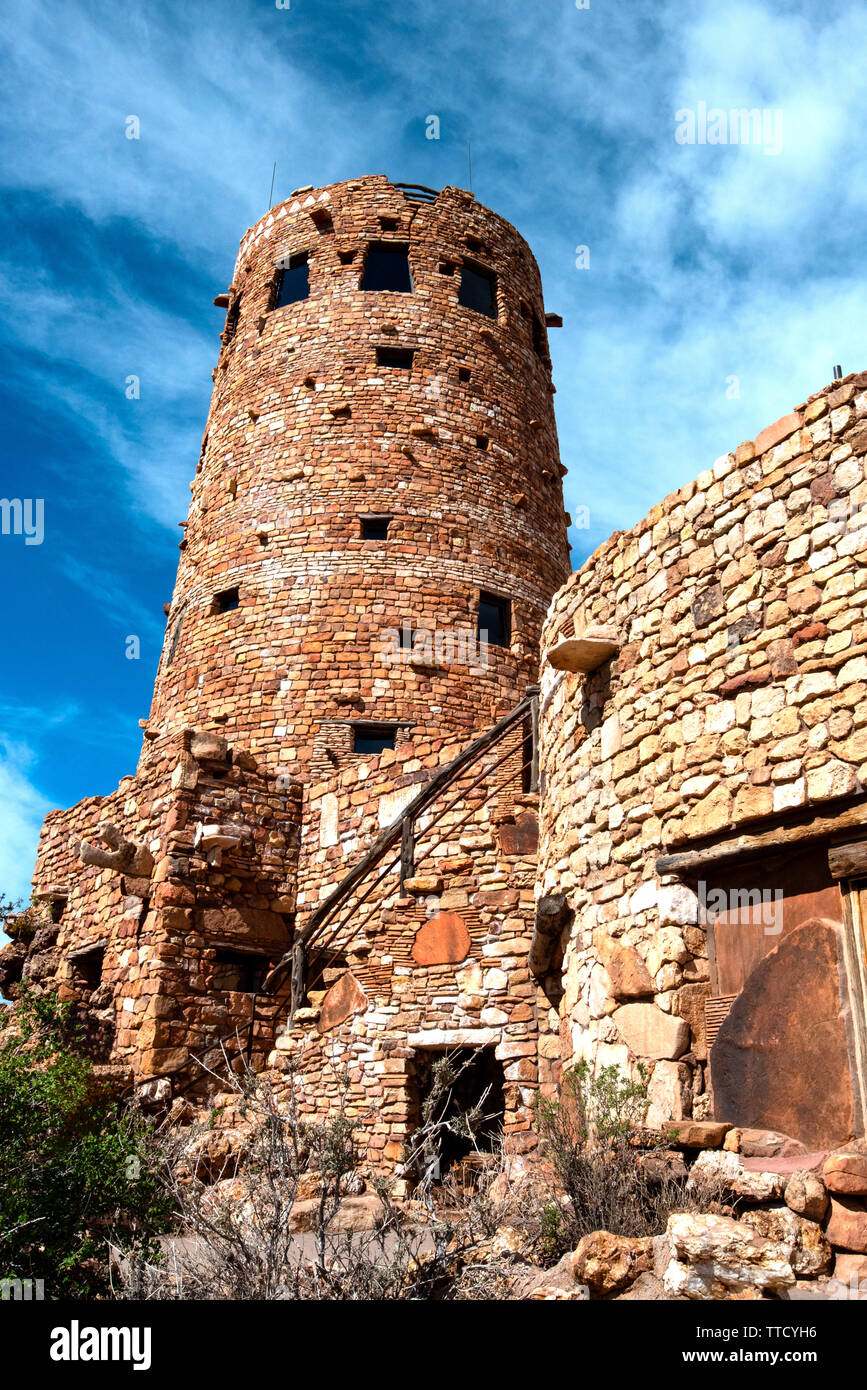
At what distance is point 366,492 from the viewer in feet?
47.6

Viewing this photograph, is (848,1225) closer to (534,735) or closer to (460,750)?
(534,735)

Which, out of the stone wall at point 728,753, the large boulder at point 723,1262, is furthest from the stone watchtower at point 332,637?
the large boulder at point 723,1262

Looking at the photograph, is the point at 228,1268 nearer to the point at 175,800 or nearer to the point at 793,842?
the point at 793,842

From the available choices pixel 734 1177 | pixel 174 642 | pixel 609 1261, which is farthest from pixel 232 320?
pixel 609 1261

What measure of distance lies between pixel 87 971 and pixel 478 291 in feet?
39.8

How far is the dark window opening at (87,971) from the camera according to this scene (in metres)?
11.6

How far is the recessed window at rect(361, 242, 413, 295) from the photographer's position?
1616 cm

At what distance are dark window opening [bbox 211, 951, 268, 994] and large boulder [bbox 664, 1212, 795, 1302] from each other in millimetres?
6698

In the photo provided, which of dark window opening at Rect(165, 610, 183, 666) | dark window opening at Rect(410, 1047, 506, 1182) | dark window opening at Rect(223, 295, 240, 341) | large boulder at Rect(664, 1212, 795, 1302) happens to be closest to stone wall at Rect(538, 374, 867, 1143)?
large boulder at Rect(664, 1212, 795, 1302)

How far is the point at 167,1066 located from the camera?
29.7 feet

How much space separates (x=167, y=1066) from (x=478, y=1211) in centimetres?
479

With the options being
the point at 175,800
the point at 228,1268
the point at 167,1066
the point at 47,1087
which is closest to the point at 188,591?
the point at 175,800

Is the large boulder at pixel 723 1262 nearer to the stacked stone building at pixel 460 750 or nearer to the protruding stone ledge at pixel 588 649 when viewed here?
the stacked stone building at pixel 460 750

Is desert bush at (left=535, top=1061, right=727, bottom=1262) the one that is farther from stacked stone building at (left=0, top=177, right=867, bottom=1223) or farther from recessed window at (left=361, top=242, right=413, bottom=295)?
recessed window at (left=361, top=242, right=413, bottom=295)
